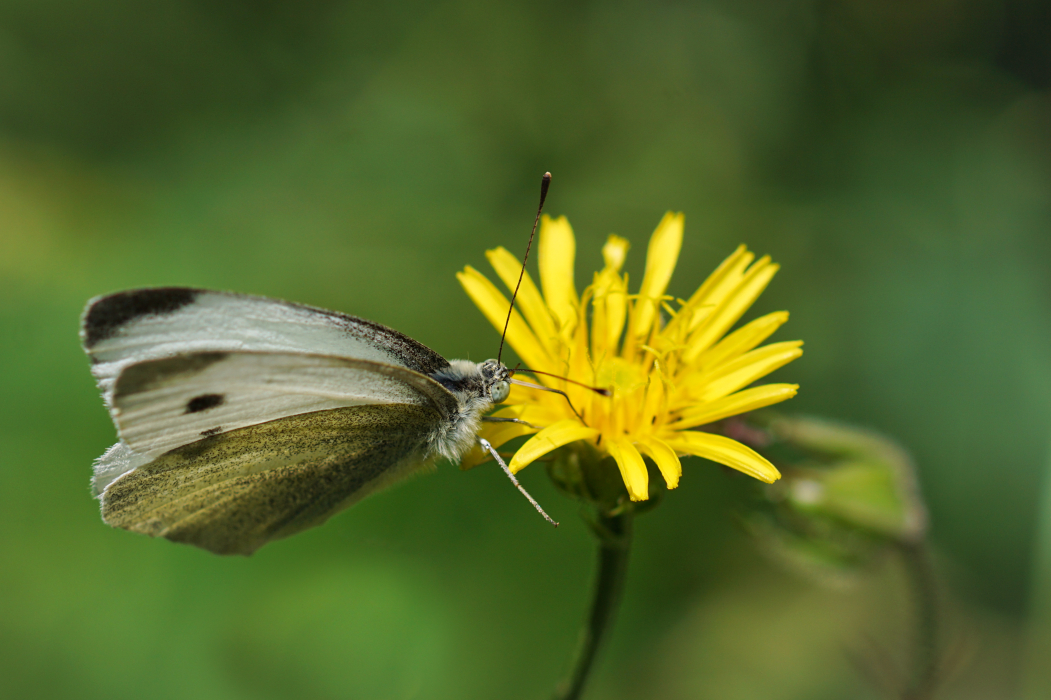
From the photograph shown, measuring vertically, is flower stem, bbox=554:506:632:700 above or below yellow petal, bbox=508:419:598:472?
below

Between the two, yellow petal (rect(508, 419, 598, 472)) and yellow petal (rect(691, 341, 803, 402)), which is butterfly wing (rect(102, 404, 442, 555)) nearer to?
yellow petal (rect(508, 419, 598, 472))

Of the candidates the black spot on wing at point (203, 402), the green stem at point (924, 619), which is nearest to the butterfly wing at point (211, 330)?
the black spot on wing at point (203, 402)

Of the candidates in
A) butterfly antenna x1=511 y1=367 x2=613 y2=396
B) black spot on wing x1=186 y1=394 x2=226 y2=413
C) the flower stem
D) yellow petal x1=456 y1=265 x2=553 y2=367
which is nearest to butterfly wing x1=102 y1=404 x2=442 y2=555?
black spot on wing x1=186 y1=394 x2=226 y2=413

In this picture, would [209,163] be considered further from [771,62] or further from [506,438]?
[771,62]

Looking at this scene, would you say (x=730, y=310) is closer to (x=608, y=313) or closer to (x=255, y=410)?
(x=608, y=313)

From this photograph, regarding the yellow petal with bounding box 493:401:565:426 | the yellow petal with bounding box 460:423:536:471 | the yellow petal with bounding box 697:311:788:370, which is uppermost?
the yellow petal with bounding box 697:311:788:370

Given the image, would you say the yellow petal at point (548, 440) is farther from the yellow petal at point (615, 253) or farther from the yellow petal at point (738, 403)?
the yellow petal at point (615, 253)

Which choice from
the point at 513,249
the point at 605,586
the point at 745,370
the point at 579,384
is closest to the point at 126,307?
the point at 579,384
